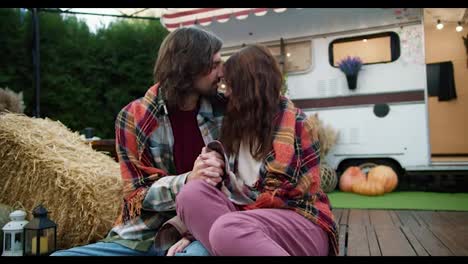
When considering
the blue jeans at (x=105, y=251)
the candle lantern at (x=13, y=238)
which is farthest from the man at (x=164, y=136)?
the candle lantern at (x=13, y=238)

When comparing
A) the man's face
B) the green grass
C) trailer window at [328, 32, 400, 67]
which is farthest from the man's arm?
trailer window at [328, 32, 400, 67]

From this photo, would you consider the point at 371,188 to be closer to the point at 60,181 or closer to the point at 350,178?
the point at 350,178

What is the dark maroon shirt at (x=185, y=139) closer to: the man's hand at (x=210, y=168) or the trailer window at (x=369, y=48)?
the man's hand at (x=210, y=168)

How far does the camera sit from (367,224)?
106 inches

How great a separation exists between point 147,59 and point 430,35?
14.7 ft

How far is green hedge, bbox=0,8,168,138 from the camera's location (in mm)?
5254

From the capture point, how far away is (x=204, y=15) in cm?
499

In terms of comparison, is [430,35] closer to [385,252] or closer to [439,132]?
[439,132]

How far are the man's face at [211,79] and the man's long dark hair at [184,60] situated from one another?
0.02 metres

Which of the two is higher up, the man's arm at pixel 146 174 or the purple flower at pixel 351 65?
the purple flower at pixel 351 65

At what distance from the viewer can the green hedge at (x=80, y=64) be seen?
5.25 m

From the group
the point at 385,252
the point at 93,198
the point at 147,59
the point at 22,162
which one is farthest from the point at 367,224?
the point at 147,59

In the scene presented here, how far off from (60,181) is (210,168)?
120 centimetres

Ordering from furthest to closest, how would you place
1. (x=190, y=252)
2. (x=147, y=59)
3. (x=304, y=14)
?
(x=147, y=59)
(x=304, y=14)
(x=190, y=252)
